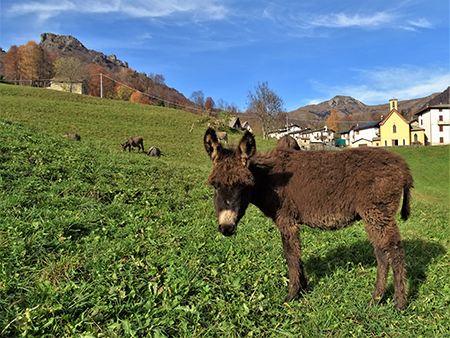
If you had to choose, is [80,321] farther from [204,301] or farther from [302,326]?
[302,326]

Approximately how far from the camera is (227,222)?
10.2 ft

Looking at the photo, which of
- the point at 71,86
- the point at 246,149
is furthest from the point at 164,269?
the point at 71,86

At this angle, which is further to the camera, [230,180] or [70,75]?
[70,75]

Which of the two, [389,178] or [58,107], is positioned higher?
[58,107]

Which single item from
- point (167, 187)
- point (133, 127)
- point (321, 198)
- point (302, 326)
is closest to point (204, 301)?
point (302, 326)

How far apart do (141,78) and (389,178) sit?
13424 centimetres

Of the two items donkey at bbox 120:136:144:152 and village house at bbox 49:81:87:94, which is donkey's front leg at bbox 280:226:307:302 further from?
village house at bbox 49:81:87:94

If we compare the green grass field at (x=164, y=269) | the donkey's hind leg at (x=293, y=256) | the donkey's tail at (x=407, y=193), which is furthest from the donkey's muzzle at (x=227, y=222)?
the donkey's tail at (x=407, y=193)

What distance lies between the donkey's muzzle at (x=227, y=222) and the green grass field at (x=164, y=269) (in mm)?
922

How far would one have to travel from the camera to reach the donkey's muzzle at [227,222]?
3096mm

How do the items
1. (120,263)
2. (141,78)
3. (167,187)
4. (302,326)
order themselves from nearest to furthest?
(302,326)
(120,263)
(167,187)
(141,78)

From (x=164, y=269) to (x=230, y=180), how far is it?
170 cm

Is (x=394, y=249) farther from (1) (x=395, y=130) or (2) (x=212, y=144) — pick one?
(1) (x=395, y=130)

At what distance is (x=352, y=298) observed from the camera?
380 centimetres
